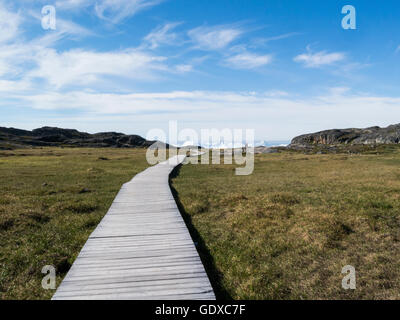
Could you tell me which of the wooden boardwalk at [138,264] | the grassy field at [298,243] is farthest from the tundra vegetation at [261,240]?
the wooden boardwalk at [138,264]

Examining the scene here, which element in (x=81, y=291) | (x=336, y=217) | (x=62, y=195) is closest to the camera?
(x=81, y=291)

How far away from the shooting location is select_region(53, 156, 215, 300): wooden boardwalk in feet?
23.4

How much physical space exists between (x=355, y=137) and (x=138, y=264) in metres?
172

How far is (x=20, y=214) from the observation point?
49.0 feet

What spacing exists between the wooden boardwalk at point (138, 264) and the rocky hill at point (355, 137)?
133991 millimetres

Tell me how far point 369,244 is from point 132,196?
1396cm

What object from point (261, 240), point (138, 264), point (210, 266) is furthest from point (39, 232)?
point (261, 240)

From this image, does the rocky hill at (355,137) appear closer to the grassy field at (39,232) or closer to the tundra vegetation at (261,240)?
the tundra vegetation at (261,240)

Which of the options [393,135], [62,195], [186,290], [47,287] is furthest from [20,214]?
[393,135]

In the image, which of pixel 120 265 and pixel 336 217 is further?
pixel 336 217

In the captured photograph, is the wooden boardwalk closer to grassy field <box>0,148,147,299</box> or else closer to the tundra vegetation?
the tundra vegetation

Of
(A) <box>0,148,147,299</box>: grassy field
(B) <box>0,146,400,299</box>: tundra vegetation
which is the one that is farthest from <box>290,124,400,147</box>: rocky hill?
(A) <box>0,148,147,299</box>: grassy field

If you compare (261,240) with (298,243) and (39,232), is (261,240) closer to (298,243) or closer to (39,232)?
(298,243)
